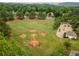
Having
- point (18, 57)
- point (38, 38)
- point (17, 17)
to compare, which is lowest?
point (18, 57)

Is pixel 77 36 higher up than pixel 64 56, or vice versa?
pixel 77 36

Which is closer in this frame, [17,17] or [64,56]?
[64,56]

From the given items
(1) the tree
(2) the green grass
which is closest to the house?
(2) the green grass

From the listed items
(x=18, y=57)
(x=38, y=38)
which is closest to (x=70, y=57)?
(x=38, y=38)

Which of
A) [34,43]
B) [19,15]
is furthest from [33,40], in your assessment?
[19,15]

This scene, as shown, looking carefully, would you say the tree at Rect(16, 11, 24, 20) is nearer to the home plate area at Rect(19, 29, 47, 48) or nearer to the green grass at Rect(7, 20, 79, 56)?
the green grass at Rect(7, 20, 79, 56)

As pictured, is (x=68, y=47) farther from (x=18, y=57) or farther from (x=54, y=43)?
(x=18, y=57)
